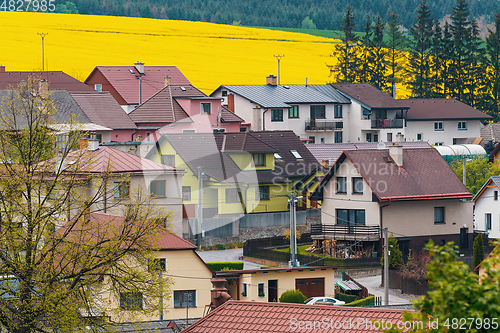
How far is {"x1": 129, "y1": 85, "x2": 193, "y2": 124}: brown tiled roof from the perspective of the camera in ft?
222

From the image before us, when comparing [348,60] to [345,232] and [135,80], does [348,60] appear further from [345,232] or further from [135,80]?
[345,232]

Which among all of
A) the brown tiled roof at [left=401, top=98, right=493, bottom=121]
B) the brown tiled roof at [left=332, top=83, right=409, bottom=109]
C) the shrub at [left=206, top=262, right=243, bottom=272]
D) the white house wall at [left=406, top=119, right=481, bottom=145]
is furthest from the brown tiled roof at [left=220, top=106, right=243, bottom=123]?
the shrub at [left=206, top=262, right=243, bottom=272]

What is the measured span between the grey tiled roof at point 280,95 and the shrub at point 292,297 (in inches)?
1621

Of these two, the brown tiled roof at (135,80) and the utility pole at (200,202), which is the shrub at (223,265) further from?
the brown tiled roof at (135,80)

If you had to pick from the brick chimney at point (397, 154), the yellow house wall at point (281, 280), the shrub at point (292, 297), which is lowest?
the shrub at point (292, 297)

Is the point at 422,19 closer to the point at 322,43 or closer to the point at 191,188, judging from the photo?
the point at 322,43

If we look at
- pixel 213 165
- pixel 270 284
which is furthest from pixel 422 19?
pixel 270 284

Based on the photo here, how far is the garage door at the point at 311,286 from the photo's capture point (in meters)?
38.8

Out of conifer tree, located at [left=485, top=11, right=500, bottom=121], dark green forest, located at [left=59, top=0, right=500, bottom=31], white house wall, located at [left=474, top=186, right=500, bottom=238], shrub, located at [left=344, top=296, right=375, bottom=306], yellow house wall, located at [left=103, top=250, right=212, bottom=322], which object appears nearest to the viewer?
shrub, located at [left=344, top=296, right=375, bottom=306]

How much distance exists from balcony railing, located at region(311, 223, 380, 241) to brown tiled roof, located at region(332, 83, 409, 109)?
3593cm

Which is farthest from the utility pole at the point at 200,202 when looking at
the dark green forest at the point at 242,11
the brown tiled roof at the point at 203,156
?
the dark green forest at the point at 242,11

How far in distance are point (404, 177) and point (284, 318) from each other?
32.8 meters

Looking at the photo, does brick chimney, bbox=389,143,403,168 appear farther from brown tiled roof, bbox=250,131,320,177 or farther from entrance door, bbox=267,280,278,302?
entrance door, bbox=267,280,278,302

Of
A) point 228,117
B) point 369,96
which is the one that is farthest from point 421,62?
point 228,117
